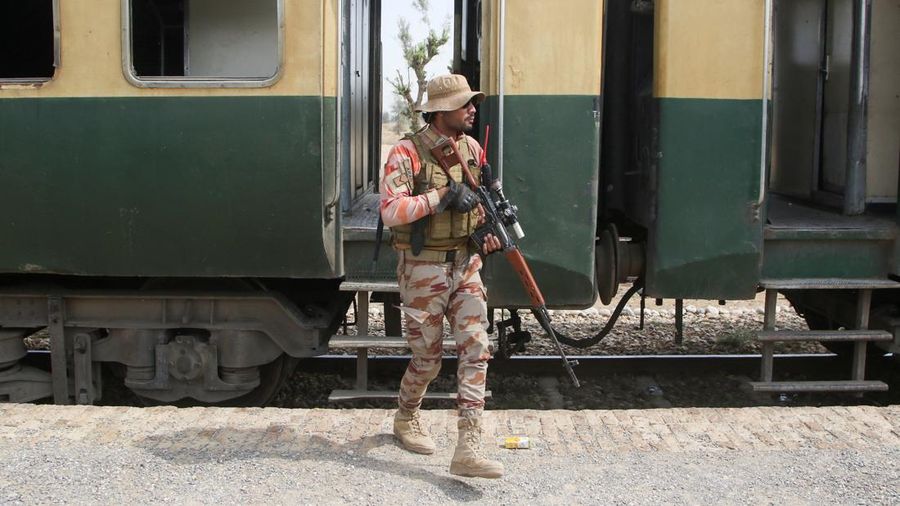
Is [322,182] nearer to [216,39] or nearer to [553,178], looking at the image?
[553,178]

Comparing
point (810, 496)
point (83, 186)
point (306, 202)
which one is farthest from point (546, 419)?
point (83, 186)

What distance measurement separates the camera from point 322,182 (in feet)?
16.7

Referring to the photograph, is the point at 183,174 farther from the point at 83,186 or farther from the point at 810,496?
the point at 810,496

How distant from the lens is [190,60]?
6.28 metres

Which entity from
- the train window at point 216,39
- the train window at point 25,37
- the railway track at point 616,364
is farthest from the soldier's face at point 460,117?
the train window at point 25,37

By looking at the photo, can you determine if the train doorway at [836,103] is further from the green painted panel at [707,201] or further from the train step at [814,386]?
the train step at [814,386]

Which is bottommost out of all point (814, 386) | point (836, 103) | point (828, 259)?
point (814, 386)

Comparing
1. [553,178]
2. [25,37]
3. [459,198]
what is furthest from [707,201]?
[25,37]

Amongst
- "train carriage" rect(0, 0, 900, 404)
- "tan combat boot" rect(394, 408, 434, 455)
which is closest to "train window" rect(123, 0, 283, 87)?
"train carriage" rect(0, 0, 900, 404)

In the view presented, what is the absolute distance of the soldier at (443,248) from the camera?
13.2 feet

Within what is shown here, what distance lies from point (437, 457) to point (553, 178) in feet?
5.57

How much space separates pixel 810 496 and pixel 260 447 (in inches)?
99.5

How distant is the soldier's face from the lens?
4062 mm

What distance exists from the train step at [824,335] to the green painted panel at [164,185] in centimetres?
264
